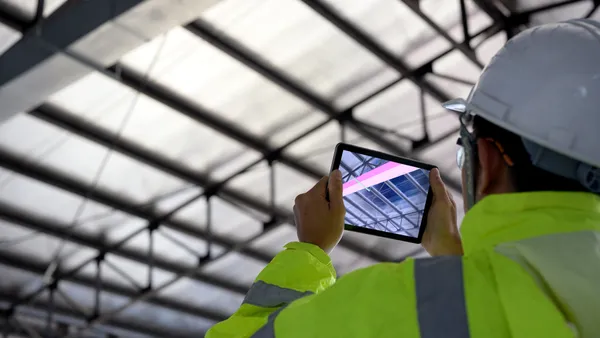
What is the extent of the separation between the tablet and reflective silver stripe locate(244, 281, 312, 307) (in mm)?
611

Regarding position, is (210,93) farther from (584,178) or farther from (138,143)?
(584,178)

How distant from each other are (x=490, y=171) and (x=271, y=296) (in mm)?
576

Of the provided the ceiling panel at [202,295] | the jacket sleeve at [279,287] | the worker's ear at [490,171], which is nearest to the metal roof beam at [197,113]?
the ceiling panel at [202,295]

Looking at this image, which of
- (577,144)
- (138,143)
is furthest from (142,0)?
(577,144)

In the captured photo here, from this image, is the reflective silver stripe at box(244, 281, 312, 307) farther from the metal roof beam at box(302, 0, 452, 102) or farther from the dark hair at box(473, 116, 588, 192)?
the metal roof beam at box(302, 0, 452, 102)

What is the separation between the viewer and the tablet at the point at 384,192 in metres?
2.34

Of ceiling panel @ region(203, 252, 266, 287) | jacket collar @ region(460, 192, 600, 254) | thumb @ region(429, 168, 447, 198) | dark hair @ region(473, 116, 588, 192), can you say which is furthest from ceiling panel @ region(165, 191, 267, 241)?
jacket collar @ region(460, 192, 600, 254)

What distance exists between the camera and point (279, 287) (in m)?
1.73

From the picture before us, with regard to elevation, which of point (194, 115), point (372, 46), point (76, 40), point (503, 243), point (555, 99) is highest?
point (372, 46)

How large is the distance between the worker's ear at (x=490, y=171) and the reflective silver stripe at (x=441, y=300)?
323mm

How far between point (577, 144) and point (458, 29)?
9.45 meters

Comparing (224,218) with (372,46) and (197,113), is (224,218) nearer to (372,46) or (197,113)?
(197,113)

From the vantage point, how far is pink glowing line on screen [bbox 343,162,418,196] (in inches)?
98.7

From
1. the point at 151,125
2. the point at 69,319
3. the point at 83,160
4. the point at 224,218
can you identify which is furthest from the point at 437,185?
the point at 69,319
